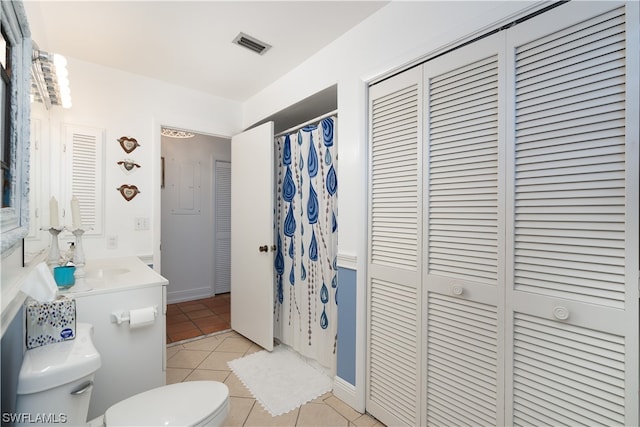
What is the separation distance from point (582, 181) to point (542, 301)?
45cm

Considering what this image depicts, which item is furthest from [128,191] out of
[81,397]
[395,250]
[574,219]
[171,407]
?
[574,219]

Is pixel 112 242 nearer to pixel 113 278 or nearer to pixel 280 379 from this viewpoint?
pixel 113 278

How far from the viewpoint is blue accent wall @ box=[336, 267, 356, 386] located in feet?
6.09

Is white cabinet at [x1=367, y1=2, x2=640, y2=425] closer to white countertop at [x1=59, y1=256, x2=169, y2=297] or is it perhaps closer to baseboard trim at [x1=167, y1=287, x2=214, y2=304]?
white countertop at [x1=59, y1=256, x2=169, y2=297]

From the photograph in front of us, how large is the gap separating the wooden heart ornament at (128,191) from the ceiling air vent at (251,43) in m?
1.43

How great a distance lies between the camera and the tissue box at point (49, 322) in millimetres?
1061

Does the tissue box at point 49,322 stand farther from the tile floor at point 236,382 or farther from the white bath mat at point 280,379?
the white bath mat at point 280,379

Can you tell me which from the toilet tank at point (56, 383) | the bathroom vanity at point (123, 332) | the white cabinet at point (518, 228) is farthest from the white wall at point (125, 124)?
the white cabinet at point (518, 228)

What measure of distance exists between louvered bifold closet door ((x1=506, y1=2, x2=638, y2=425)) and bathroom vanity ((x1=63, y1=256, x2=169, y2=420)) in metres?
1.71

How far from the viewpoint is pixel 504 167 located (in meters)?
1.19

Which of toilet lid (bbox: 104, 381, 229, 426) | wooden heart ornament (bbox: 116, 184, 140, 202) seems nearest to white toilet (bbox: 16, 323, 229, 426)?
toilet lid (bbox: 104, 381, 229, 426)

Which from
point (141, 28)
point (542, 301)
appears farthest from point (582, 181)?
point (141, 28)

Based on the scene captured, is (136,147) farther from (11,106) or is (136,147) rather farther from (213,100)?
(11,106)

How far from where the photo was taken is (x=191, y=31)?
1852 mm
